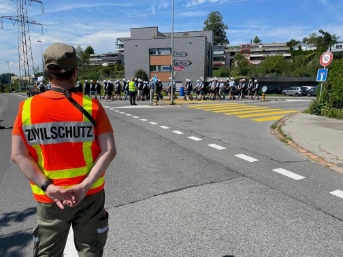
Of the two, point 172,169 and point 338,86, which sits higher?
point 338,86

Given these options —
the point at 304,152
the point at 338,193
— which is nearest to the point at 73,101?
the point at 338,193

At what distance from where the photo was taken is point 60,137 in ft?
5.87

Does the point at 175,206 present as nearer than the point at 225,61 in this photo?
Yes

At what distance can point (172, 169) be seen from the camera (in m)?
5.42

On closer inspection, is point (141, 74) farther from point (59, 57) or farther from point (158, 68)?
point (59, 57)

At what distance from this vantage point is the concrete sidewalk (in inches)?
250

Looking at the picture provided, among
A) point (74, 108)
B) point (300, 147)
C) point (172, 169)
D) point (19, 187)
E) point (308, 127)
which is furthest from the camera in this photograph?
point (308, 127)

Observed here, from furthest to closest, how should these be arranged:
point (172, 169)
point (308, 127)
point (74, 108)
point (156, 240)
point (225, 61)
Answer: point (225, 61)
point (308, 127)
point (172, 169)
point (156, 240)
point (74, 108)

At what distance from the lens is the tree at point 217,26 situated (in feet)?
327

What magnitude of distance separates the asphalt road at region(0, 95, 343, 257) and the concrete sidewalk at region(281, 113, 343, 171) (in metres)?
0.64

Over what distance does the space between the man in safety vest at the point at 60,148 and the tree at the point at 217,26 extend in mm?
104284

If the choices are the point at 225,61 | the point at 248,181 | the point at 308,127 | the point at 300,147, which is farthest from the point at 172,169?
the point at 225,61

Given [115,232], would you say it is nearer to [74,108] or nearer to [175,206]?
[175,206]

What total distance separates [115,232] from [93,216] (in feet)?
4.31
